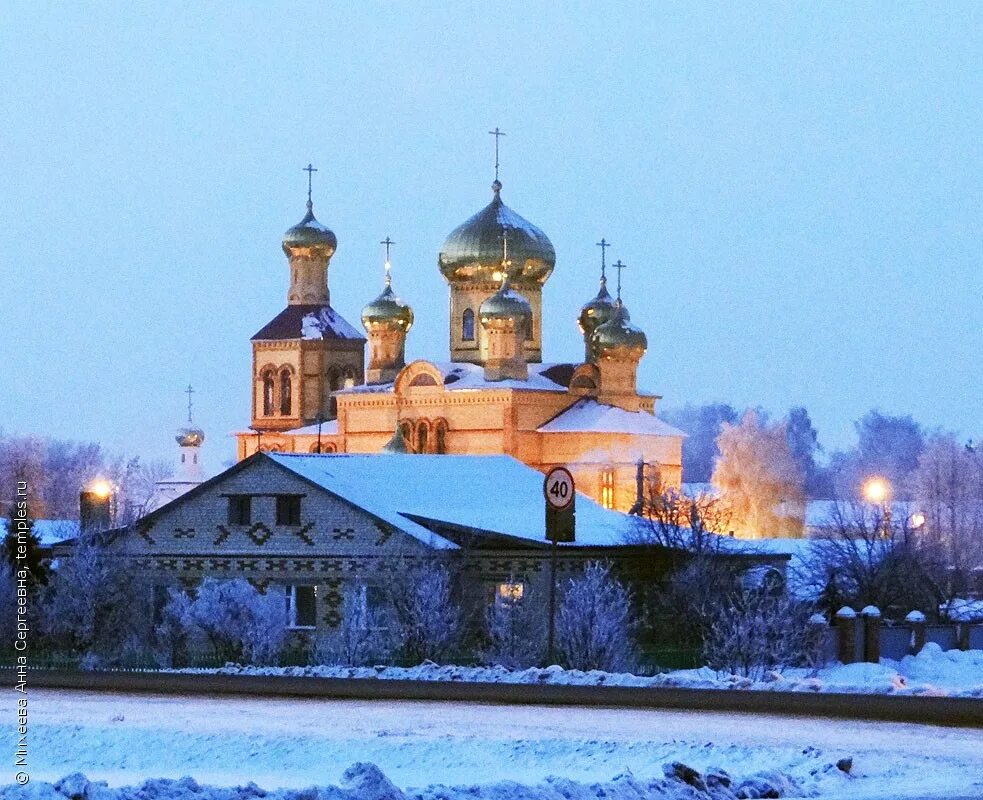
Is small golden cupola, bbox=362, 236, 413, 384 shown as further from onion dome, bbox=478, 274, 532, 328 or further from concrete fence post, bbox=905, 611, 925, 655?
concrete fence post, bbox=905, 611, 925, 655

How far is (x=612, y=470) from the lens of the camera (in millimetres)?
75375

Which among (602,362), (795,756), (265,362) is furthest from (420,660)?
(265,362)

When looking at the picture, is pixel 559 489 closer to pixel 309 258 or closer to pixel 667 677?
pixel 667 677

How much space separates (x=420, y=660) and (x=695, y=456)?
126 metres

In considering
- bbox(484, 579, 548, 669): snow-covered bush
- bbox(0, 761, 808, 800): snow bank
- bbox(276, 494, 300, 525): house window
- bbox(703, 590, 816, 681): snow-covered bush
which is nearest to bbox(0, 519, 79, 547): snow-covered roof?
bbox(276, 494, 300, 525): house window

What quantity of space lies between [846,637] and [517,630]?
5.61 metres

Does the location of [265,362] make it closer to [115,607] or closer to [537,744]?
[115,607]

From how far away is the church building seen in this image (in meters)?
76.6

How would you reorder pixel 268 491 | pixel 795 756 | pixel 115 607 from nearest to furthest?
pixel 795 756 → pixel 115 607 → pixel 268 491

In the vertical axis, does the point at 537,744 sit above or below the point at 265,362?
below

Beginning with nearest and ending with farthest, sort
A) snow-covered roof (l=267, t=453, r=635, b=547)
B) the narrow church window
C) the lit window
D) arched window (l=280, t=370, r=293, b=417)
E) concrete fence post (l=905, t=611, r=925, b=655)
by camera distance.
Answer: the lit window → concrete fence post (l=905, t=611, r=925, b=655) → snow-covered roof (l=267, t=453, r=635, b=547) → arched window (l=280, t=370, r=293, b=417) → the narrow church window

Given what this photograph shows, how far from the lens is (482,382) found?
7825 cm

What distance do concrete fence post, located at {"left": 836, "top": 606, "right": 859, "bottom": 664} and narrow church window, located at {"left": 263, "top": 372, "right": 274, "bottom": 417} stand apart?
5455cm

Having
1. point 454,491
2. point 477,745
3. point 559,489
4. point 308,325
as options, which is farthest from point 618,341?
point 477,745
